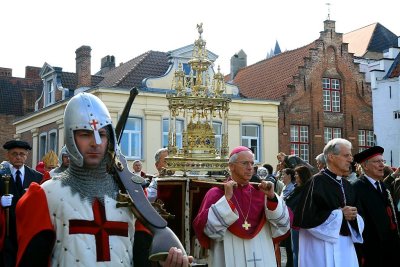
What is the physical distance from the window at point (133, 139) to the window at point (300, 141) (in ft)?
24.5

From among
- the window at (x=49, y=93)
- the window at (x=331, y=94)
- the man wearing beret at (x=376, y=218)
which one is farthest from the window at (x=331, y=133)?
the man wearing beret at (x=376, y=218)

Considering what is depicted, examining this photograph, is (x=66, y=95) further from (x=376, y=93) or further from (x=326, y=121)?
(x=376, y=93)

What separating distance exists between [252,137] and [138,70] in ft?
19.0

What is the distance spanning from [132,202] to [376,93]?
29.7 m

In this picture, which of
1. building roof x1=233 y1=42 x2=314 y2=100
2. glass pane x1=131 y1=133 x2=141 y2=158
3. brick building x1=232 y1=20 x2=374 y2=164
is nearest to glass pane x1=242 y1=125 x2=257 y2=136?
brick building x1=232 y1=20 x2=374 y2=164

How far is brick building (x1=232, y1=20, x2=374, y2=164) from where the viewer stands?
28.6m

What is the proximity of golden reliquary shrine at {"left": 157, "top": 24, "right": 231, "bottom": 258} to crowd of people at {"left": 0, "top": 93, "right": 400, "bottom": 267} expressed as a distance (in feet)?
0.86

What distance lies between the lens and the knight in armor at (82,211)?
3264 mm

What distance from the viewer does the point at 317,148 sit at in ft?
94.4

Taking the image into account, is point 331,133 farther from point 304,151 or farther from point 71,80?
point 71,80

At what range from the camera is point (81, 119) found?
3.46 m

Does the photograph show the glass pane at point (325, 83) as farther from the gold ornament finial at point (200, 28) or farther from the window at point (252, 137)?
the gold ornament finial at point (200, 28)

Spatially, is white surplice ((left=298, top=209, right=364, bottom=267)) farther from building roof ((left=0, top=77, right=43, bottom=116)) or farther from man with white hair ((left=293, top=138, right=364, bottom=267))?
building roof ((left=0, top=77, right=43, bottom=116))

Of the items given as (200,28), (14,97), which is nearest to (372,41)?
(14,97)
